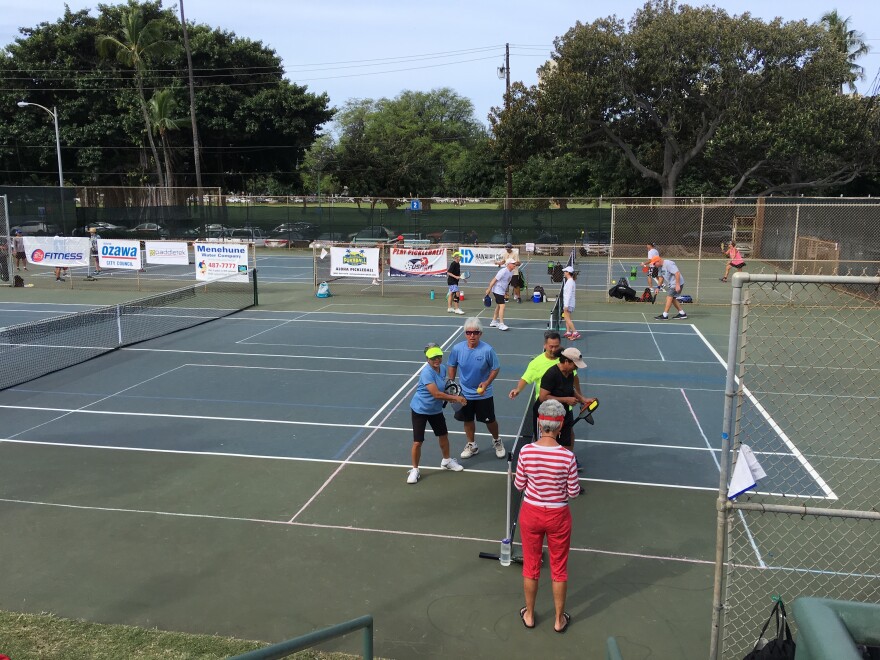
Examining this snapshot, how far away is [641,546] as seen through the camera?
7043mm

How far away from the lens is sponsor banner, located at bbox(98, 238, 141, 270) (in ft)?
83.7

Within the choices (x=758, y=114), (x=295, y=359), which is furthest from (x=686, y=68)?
Result: (x=295, y=359)

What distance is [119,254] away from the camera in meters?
25.8

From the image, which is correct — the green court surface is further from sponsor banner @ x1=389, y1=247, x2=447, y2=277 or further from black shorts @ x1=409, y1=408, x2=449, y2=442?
sponsor banner @ x1=389, y1=247, x2=447, y2=277

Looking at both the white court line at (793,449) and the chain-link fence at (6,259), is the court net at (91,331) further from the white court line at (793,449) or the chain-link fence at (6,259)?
the white court line at (793,449)

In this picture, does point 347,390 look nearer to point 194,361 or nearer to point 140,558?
point 194,361

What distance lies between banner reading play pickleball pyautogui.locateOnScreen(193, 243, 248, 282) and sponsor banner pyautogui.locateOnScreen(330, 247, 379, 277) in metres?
2.98

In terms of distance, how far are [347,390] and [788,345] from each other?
9.98m

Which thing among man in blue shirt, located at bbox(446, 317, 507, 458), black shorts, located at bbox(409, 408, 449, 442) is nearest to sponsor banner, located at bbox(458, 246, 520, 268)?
man in blue shirt, located at bbox(446, 317, 507, 458)

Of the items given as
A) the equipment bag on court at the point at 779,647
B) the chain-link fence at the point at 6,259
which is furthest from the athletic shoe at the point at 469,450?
the chain-link fence at the point at 6,259

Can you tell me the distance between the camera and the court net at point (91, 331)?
1420 centimetres

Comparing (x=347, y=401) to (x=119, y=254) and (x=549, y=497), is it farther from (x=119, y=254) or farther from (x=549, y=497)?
(x=119, y=254)

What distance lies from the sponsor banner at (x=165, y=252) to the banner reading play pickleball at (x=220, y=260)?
5.36 ft

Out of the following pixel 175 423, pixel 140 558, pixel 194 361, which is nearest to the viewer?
pixel 140 558
